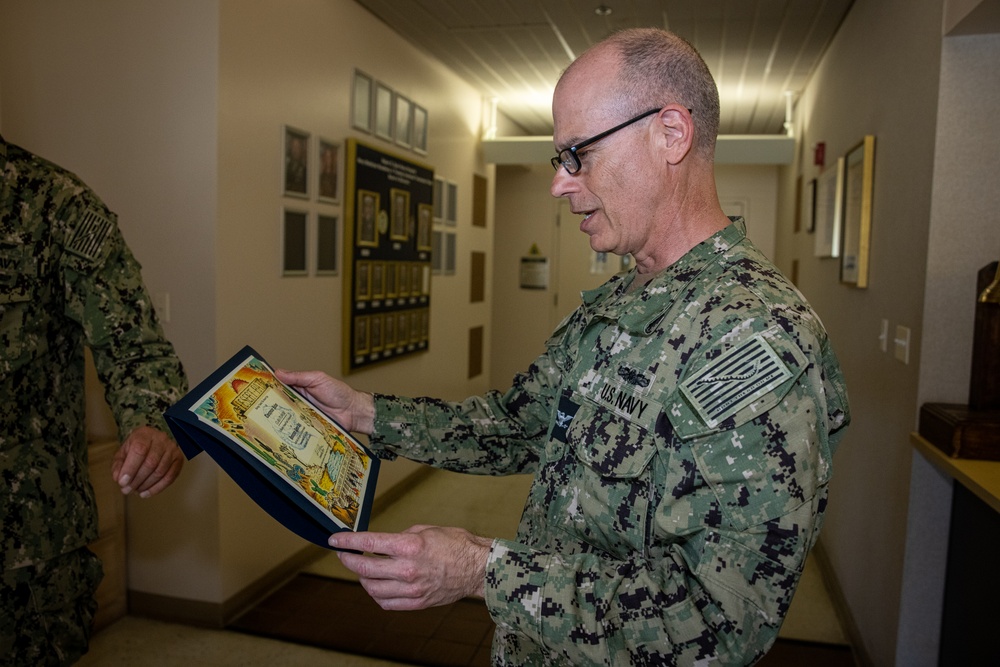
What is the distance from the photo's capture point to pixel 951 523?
7.64 ft

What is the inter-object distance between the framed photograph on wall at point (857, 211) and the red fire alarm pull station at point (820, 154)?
36.9 inches

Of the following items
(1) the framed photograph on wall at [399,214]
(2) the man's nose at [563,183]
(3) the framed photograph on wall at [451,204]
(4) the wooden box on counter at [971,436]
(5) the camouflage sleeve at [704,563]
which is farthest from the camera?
(3) the framed photograph on wall at [451,204]

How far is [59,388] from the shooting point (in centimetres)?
166

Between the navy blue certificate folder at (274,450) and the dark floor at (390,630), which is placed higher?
the navy blue certificate folder at (274,450)

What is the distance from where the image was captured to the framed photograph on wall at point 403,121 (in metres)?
4.52

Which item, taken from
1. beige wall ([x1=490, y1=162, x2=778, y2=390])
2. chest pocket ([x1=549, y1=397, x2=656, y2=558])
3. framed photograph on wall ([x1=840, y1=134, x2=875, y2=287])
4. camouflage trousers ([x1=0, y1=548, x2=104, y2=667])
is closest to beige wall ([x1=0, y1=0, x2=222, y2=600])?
camouflage trousers ([x1=0, y1=548, x2=104, y2=667])

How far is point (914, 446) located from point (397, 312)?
296cm

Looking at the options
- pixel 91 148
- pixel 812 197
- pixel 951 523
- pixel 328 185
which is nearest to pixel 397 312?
pixel 328 185

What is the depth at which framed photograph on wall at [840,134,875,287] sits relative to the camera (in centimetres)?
316

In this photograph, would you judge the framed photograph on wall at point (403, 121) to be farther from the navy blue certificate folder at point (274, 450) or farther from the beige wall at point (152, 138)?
the navy blue certificate folder at point (274, 450)

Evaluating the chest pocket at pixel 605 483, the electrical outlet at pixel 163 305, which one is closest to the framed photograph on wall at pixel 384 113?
the electrical outlet at pixel 163 305

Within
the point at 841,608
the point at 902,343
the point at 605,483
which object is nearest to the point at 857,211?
the point at 902,343

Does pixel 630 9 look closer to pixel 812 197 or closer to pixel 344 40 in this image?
pixel 344 40

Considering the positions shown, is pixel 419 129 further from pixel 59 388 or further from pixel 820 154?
pixel 59 388
